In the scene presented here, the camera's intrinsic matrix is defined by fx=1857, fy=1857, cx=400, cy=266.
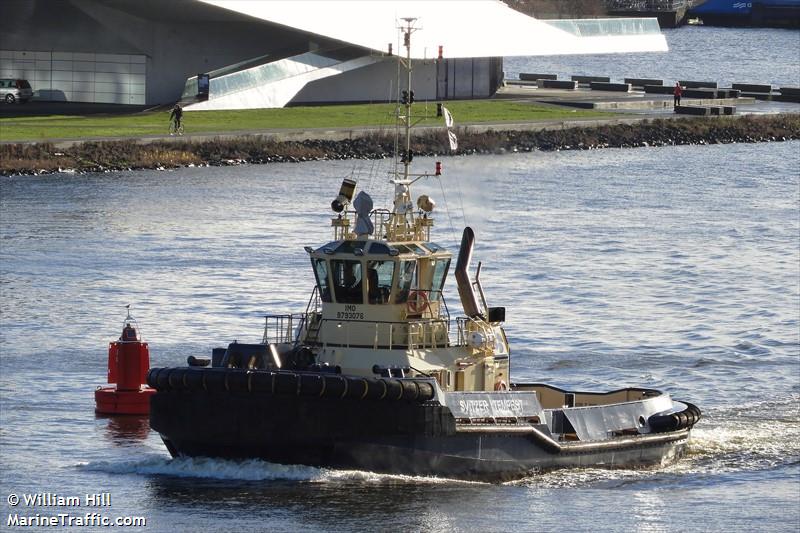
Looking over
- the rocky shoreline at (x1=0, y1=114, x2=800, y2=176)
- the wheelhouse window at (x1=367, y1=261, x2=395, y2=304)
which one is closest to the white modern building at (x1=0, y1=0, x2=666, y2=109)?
the rocky shoreline at (x1=0, y1=114, x2=800, y2=176)

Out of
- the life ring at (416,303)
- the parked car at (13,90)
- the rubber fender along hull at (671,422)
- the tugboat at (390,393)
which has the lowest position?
the rubber fender along hull at (671,422)

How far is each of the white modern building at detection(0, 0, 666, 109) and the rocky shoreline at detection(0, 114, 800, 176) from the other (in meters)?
6.37

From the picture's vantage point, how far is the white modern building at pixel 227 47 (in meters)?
76.6

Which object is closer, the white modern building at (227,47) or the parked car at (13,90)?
the white modern building at (227,47)

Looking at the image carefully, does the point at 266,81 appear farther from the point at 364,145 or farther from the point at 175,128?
the point at 175,128

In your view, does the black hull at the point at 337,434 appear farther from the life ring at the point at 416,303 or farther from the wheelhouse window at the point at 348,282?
the wheelhouse window at the point at 348,282

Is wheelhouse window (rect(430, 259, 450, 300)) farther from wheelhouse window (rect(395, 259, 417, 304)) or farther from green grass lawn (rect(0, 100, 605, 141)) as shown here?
green grass lawn (rect(0, 100, 605, 141))

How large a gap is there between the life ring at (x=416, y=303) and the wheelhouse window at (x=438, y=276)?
0.85 ft

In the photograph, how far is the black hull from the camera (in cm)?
2497

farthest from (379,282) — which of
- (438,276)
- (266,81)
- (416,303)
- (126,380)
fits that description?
(266,81)

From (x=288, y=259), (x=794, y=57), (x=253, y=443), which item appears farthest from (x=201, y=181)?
(x=794, y=57)

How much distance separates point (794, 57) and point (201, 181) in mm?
90501

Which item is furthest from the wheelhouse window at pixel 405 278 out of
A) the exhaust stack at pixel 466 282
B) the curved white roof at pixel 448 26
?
the curved white roof at pixel 448 26

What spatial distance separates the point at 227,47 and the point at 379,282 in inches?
2137
